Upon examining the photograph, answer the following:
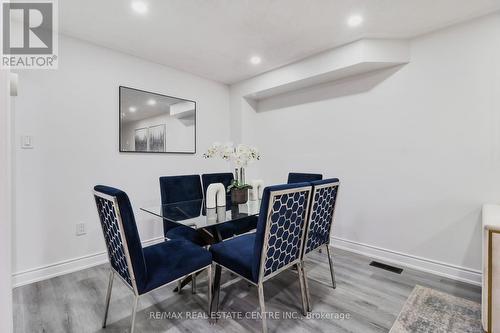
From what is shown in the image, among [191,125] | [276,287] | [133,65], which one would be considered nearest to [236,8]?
[133,65]

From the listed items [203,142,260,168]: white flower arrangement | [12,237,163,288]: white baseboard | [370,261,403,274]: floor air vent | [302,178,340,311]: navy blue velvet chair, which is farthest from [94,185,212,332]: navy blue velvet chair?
[370,261,403,274]: floor air vent

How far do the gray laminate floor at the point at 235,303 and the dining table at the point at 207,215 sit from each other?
8.1 inches

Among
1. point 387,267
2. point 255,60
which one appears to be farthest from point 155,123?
point 387,267

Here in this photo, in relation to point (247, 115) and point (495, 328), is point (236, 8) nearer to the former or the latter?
point (247, 115)

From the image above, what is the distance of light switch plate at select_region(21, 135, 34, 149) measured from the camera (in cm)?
218

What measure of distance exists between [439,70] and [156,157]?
3346 millimetres

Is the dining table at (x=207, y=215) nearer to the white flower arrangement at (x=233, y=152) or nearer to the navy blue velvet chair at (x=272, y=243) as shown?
the navy blue velvet chair at (x=272, y=243)

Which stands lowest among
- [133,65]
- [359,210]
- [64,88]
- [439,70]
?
[359,210]

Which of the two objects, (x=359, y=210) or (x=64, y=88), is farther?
(x=359, y=210)

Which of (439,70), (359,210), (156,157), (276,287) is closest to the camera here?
(276,287)

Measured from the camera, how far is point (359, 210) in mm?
2893

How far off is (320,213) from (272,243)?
55cm

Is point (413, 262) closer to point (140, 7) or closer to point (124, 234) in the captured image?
point (124, 234)

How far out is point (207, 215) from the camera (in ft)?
6.65
